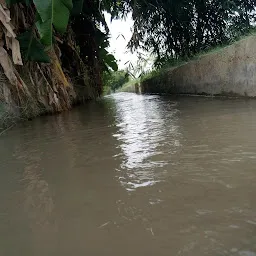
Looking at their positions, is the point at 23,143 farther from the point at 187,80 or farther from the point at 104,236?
the point at 187,80

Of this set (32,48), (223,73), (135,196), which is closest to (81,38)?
(32,48)

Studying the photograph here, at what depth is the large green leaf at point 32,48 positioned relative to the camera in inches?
187

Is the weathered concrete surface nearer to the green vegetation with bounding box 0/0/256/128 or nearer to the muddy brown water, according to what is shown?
the green vegetation with bounding box 0/0/256/128

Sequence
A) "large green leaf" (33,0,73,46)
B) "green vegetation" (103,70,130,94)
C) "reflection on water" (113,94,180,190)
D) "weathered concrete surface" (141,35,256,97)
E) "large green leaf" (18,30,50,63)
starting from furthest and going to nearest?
"green vegetation" (103,70,130,94), "large green leaf" (18,30,50,63), "weathered concrete surface" (141,35,256,97), "large green leaf" (33,0,73,46), "reflection on water" (113,94,180,190)

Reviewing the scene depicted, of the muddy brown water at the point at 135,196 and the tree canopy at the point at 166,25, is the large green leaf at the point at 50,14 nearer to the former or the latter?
the muddy brown water at the point at 135,196

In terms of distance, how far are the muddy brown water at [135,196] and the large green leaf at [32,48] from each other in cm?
235

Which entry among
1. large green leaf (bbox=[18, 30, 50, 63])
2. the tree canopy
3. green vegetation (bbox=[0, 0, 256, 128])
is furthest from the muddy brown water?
the tree canopy

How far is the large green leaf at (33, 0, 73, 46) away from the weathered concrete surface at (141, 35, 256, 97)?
2.54 meters

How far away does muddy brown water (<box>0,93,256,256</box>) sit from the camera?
1.07m

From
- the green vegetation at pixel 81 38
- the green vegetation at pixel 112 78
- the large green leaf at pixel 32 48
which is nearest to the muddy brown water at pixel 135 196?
the green vegetation at pixel 81 38

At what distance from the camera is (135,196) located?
146 centimetres

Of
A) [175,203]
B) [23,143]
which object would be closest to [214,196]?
[175,203]

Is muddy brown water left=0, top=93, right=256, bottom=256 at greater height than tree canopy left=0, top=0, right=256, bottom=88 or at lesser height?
lesser

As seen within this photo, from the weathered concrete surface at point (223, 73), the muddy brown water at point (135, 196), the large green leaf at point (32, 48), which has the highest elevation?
the large green leaf at point (32, 48)
